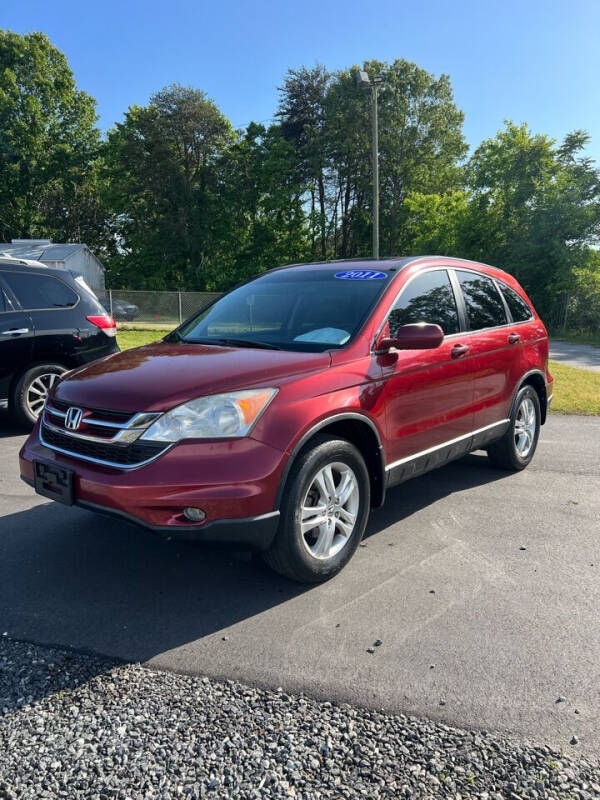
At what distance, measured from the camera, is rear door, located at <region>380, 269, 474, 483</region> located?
380 centimetres

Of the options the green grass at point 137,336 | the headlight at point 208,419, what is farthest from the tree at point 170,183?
the headlight at point 208,419

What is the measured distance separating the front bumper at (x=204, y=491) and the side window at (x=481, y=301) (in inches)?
97.6

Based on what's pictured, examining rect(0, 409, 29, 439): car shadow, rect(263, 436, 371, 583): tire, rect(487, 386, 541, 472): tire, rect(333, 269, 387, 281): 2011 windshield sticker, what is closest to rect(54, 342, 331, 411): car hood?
rect(263, 436, 371, 583): tire

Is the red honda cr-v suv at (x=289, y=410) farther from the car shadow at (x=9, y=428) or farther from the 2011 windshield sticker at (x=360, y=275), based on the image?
the car shadow at (x=9, y=428)

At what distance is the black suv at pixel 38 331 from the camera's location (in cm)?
659

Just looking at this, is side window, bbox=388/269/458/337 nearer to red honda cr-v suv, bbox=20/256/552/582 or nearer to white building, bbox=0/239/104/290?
red honda cr-v suv, bbox=20/256/552/582

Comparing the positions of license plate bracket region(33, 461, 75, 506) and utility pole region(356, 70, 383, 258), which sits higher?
utility pole region(356, 70, 383, 258)

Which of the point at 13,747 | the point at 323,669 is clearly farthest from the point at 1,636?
the point at 323,669

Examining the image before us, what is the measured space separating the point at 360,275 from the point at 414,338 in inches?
32.0

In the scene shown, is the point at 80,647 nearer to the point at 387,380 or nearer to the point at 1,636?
the point at 1,636

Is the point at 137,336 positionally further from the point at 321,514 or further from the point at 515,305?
the point at 321,514

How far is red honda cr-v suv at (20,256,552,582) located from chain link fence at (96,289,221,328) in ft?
63.2

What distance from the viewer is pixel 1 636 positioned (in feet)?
9.30

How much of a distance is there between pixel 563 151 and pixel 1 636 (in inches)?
1196
